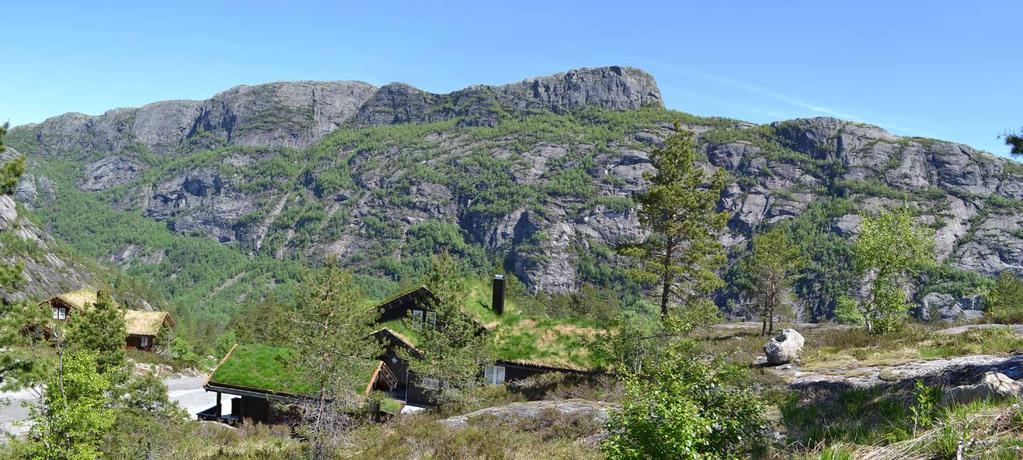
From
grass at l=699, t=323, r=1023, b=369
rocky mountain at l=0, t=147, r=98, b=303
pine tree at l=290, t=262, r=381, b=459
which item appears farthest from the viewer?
rocky mountain at l=0, t=147, r=98, b=303

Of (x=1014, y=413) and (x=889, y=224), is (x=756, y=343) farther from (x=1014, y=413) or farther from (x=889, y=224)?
(x=1014, y=413)

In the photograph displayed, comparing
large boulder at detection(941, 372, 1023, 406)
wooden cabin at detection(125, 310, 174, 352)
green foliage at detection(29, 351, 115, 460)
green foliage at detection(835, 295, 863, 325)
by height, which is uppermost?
large boulder at detection(941, 372, 1023, 406)

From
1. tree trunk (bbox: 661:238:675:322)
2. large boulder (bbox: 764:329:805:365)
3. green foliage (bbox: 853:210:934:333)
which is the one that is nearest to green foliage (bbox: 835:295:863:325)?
green foliage (bbox: 853:210:934:333)

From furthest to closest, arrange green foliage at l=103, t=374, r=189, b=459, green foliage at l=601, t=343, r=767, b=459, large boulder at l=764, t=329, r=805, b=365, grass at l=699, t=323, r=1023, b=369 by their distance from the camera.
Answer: green foliage at l=103, t=374, r=189, b=459 → large boulder at l=764, t=329, r=805, b=365 → grass at l=699, t=323, r=1023, b=369 → green foliage at l=601, t=343, r=767, b=459

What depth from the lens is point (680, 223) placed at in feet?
99.5

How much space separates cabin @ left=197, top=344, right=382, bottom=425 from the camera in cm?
3447

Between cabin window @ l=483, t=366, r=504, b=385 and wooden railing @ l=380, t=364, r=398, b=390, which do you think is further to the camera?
cabin window @ l=483, t=366, r=504, b=385

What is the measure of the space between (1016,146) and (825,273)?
690 feet

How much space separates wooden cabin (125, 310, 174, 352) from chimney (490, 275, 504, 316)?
5832 cm

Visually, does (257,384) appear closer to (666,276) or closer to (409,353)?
(409,353)

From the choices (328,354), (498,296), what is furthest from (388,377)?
(328,354)

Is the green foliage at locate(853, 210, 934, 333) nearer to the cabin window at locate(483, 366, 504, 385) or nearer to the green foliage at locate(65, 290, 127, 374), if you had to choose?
the cabin window at locate(483, 366, 504, 385)

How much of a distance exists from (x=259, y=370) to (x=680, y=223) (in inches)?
1070

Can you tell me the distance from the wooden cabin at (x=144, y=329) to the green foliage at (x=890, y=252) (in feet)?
260
